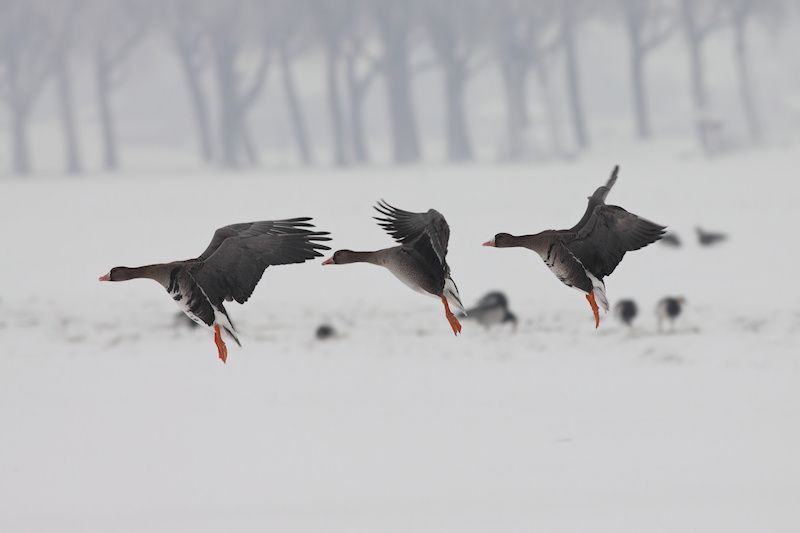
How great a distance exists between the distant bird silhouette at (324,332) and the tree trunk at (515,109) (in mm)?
36256

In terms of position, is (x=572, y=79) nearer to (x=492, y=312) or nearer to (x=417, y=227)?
(x=492, y=312)

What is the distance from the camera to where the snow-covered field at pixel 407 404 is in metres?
9.94

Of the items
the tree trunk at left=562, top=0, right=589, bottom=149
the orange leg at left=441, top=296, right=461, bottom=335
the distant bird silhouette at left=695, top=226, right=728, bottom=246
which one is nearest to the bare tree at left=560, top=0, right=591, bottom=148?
the tree trunk at left=562, top=0, right=589, bottom=149

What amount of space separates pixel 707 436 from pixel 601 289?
4.89m

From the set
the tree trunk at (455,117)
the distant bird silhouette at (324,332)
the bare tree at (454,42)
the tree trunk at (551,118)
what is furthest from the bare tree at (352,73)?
the distant bird silhouette at (324,332)

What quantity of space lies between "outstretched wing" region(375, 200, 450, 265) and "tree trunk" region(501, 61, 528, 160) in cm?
4540

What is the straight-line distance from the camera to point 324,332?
52.5 ft

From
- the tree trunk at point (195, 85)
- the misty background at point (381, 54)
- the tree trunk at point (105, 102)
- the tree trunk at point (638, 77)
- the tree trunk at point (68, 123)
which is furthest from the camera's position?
the tree trunk at point (105, 102)

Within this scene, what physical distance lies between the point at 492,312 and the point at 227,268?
30.2ft

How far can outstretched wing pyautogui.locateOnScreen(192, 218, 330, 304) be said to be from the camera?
6711 millimetres

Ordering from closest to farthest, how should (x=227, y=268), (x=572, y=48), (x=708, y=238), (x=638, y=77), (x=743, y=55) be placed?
(x=227, y=268), (x=708, y=238), (x=743, y=55), (x=638, y=77), (x=572, y=48)

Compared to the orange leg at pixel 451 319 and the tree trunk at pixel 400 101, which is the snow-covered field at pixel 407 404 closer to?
the orange leg at pixel 451 319

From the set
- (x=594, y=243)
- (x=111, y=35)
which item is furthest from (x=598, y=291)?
(x=111, y=35)

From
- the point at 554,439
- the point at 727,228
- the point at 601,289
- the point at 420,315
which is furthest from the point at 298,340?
the point at 727,228
